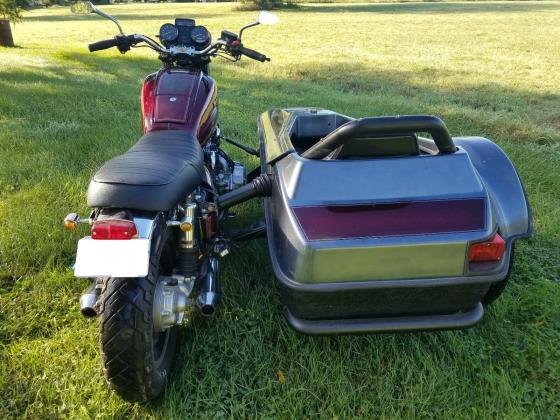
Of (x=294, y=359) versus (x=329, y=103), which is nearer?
(x=294, y=359)

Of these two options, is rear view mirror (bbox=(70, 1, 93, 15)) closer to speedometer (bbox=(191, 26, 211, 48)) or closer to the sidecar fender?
speedometer (bbox=(191, 26, 211, 48))

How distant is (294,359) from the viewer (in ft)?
7.27

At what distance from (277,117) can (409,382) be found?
1855 mm

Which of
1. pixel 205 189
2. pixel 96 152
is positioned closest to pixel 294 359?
pixel 205 189

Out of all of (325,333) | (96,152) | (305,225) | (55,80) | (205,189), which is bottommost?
(55,80)

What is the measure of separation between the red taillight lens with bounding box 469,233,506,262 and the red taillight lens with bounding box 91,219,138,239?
4.30 feet

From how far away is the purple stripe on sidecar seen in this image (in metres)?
1.85

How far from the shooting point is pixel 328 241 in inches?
72.1

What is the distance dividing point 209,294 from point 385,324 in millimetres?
785

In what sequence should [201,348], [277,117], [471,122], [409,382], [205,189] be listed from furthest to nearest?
[471,122]
[277,117]
[205,189]
[201,348]
[409,382]

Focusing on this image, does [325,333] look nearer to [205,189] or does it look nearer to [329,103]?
[205,189]

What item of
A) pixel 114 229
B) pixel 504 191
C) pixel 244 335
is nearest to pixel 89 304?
pixel 114 229

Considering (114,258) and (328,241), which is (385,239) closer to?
(328,241)

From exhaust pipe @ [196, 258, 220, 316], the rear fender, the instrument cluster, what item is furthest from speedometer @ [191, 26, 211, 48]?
the rear fender
